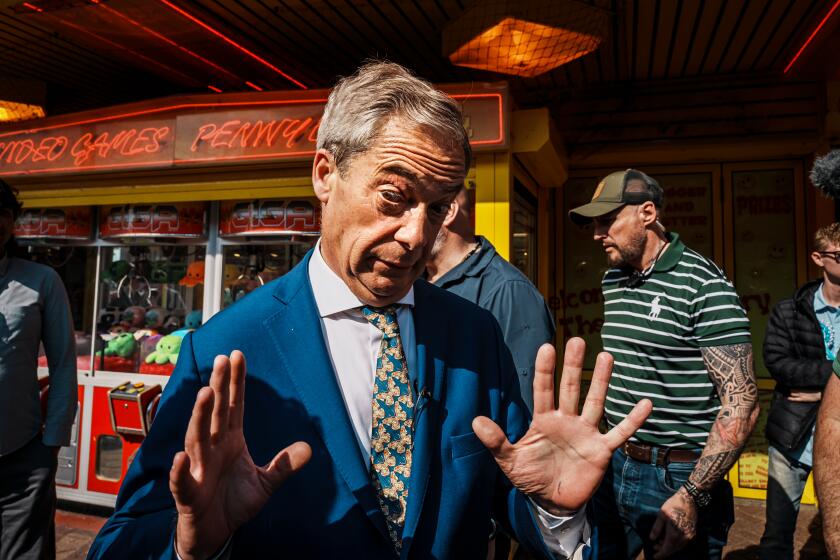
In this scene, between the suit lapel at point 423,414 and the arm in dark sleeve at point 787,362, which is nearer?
the suit lapel at point 423,414

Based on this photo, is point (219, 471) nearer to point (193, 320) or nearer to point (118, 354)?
point (193, 320)

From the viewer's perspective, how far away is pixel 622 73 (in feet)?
17.1

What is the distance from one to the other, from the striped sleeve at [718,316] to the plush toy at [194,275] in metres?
3.84

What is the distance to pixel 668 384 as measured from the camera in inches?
93.7

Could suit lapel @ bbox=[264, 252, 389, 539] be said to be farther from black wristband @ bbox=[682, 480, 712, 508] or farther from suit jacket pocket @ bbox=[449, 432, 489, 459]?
black wristband @ bbox=[682, 480, 712, 508]

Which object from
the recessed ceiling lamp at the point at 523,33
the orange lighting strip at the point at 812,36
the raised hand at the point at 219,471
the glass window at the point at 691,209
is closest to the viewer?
the raised hand at the point at 219,471

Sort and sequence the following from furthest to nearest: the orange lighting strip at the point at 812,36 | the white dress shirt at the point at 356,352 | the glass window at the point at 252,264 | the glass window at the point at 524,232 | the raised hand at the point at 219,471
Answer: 1. the glass window at the point at 252,264
2. the glass window at the point at 524,232
3. the orange lighting strip at the point at 812,36
4. the white dress shirt at the point at 356,352
5. the raised hand at the point at 219,471

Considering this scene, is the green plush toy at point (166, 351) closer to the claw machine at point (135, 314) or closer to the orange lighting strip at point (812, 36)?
the claw machine at point (135, 314)

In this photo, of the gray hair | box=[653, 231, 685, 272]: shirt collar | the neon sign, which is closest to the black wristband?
box=[653, 231, 685, 272]: shirt collar

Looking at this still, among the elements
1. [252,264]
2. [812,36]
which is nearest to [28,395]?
[252,264]

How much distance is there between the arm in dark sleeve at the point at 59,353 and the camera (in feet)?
9.02

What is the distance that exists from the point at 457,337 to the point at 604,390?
40 centimetres

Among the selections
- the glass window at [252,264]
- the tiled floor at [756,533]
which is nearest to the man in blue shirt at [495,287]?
the glass window at [252,264]

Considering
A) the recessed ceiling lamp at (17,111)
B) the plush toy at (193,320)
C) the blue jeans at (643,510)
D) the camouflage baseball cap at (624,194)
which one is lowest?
the blue jeans at (643,510)
